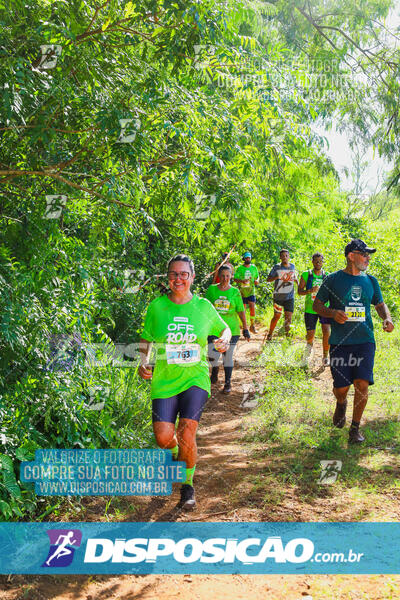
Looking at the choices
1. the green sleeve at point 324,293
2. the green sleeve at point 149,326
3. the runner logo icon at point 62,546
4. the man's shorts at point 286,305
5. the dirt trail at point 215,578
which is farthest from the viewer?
the man's shorts at point 286,305

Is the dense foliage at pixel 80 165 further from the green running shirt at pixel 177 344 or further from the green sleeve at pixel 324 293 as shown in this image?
the green sleeve at pixel 324 293

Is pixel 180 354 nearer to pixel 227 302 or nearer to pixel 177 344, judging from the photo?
pixel 177 344

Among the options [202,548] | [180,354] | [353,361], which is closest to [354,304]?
[353,361]

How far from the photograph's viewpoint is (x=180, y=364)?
15.4 feet

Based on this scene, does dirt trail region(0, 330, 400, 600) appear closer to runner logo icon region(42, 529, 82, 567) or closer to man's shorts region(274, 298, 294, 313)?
runner logo icon region(42, 529, 82, 567)

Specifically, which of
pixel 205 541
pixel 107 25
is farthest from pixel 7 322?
pixel 107 25

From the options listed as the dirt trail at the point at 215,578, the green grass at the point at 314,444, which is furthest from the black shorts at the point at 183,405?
the green grass at the point at 314,444

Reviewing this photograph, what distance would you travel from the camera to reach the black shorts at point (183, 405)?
4.63 metres

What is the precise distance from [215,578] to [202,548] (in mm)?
360

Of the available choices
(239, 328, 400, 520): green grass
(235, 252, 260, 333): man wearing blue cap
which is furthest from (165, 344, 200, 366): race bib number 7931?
(235, 252, 260, 333): man wearing blue cap

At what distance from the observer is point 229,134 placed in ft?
21.0

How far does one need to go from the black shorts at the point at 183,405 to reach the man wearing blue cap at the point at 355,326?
1989 mm

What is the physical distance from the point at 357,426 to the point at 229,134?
349 centimetres

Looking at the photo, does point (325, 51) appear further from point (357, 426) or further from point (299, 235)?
point (299, 235)
